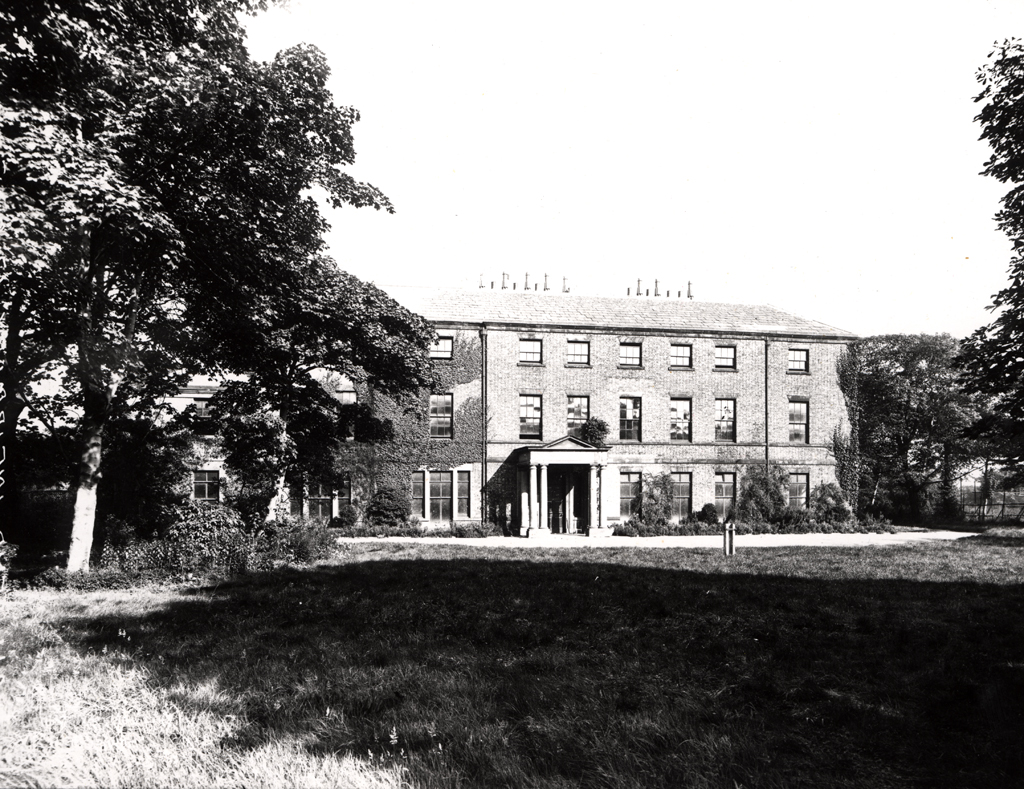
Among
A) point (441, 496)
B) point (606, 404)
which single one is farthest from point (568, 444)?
point (441, 496)

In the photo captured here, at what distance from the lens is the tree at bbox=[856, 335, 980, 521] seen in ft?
118

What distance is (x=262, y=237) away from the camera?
1204cm

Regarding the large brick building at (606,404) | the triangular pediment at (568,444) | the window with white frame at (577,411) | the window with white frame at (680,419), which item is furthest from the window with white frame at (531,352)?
the window with white frame at (680,419)

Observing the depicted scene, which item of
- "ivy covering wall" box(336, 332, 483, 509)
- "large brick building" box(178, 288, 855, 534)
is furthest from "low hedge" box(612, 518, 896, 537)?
"ivy covering wall" box(336, 332, 483, 509)

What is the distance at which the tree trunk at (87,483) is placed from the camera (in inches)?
492

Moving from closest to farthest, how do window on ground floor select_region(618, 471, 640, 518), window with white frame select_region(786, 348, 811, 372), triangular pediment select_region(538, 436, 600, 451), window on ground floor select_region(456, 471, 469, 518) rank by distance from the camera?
1. triangular pediment select_region(538, 436, 600, 451)
2. window on ground floor select_region(456, 471, 469, 518)
3. window on ground floor select_region(618, 471, 640, 518)
4. window with white frame select_region(786, 348, 811, 372)

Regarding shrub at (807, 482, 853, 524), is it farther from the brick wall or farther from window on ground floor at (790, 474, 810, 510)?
the brick wall

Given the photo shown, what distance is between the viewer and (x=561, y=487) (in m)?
29.3

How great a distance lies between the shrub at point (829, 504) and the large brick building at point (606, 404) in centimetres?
60

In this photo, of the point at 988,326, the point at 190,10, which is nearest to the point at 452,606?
the point at 988,326

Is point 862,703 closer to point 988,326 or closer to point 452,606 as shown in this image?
point 452,606

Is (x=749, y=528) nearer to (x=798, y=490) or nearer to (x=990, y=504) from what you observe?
(x=798, y=490)

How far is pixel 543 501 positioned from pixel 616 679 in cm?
2156

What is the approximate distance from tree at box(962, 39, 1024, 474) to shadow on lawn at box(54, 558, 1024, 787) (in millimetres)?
3164
